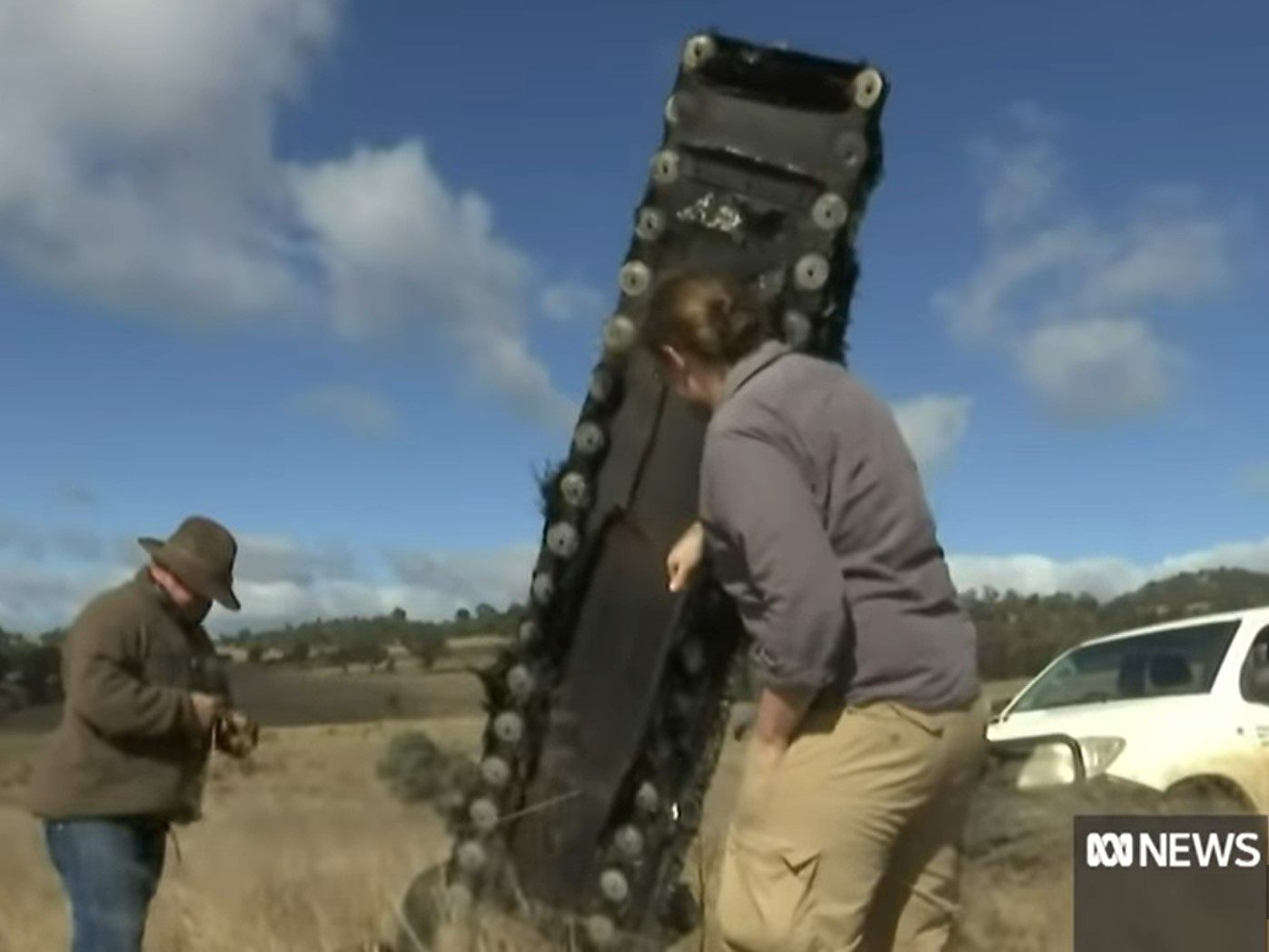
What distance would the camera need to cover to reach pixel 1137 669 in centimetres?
945

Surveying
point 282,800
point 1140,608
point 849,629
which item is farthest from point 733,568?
point 1140,608

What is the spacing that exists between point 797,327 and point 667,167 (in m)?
0.64

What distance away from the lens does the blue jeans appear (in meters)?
4.63

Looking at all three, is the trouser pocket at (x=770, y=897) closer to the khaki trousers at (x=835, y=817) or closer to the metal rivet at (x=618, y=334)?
the khaki trousers at (x=835, y=817)

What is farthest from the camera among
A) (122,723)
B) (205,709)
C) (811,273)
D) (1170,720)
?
(1170,720)

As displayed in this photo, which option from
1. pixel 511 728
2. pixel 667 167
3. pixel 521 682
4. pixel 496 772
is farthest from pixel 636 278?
pixel 496 772

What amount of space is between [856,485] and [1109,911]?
2401 mm

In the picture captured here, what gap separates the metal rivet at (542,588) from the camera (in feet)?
17.4

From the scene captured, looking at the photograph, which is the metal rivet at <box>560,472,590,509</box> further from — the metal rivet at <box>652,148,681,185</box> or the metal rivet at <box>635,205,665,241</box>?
the metal rivet at <box>652,148,681,185</box>

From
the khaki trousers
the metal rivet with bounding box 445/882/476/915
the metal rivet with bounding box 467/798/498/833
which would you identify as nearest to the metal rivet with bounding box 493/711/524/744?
the metal rivet with bounding box 467/798/498/833

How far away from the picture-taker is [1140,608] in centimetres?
2202

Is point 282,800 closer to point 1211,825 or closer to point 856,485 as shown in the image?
point 1211,825

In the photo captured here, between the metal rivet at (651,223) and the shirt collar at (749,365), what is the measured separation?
6.95 ft

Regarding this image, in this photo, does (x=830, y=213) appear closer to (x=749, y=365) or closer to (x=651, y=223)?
(x=651, y=223)
